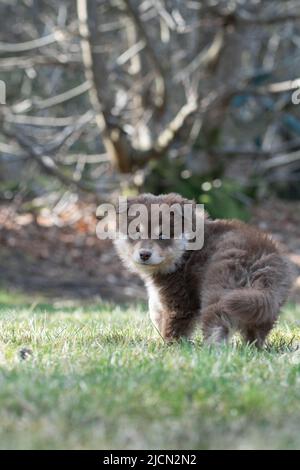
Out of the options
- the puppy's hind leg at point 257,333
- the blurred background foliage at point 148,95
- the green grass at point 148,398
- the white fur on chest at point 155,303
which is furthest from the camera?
the blurred background foliage at point 148,95

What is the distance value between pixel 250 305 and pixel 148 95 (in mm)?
11421

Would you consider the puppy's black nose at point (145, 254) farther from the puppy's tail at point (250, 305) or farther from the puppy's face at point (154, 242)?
the puppy's tail at point (250, 305)

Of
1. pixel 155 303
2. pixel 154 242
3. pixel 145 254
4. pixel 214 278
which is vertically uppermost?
pixel 154 242

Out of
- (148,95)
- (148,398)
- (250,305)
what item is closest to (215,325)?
(250,305)

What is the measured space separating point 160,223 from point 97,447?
2.79m

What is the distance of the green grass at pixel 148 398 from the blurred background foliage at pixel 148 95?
987 centimetres

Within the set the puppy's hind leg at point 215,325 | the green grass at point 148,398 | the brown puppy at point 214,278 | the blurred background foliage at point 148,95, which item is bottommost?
the green grass at point 148,398

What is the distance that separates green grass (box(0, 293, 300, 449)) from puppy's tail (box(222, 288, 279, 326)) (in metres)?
0.21

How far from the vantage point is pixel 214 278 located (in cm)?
564

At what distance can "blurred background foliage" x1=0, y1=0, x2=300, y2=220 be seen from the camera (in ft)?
47.9

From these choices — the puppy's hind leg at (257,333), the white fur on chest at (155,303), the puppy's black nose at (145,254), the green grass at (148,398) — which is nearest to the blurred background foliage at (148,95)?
the white fur on chest at (155,303)

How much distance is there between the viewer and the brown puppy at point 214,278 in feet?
17.7

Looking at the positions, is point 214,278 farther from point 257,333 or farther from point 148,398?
point 148,398
